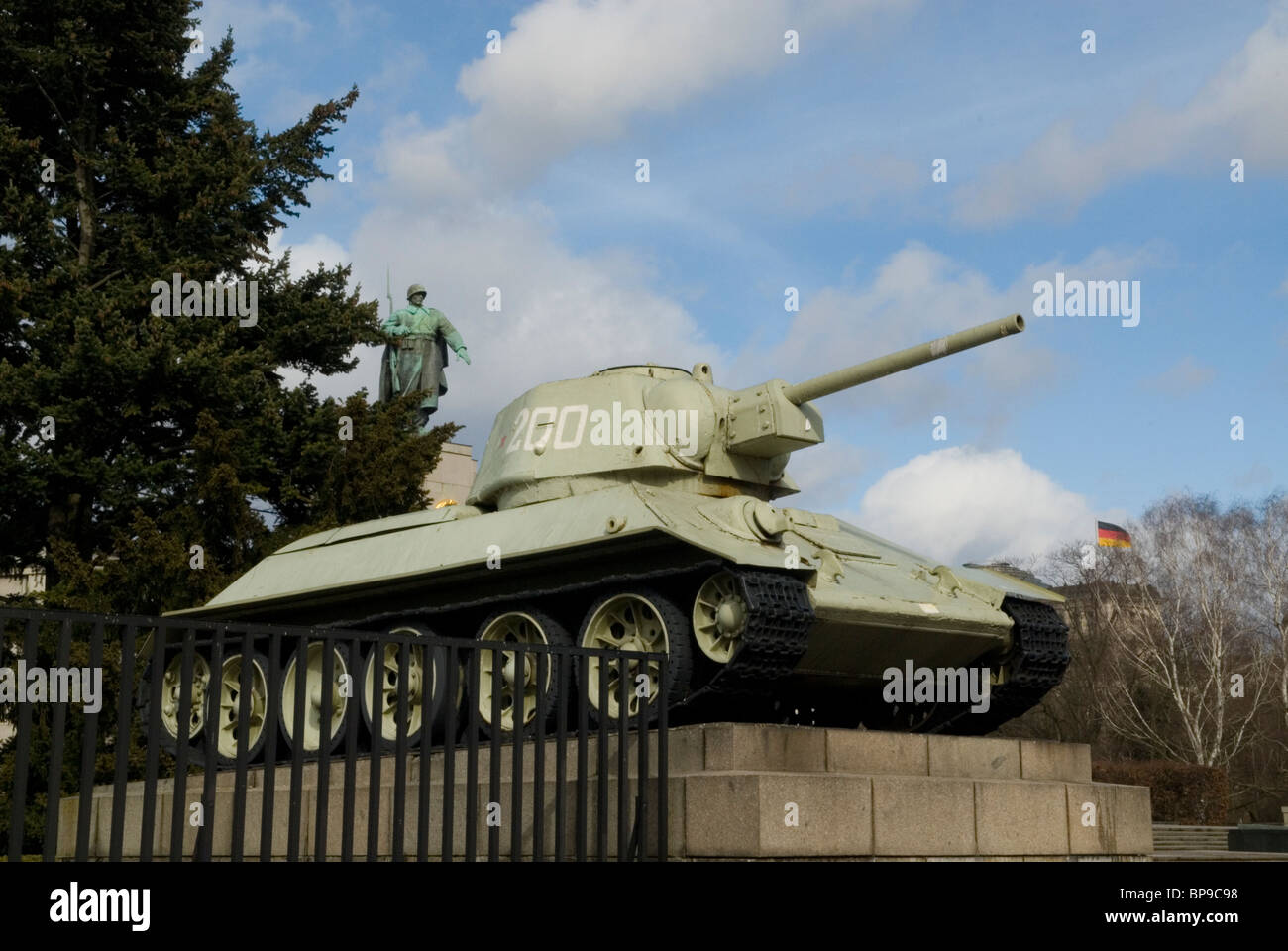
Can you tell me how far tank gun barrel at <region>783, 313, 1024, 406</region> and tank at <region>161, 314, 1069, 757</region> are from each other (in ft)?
0.07

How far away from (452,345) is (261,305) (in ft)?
17.2

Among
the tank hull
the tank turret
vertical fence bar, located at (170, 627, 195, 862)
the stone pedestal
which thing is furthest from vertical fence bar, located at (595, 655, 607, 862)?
the tank turret

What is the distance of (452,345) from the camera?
29.4 meters

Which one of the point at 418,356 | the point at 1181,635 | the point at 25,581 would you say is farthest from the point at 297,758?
the point at 1181,635

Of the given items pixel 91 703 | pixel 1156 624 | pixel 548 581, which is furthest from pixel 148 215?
pixel 1156 624

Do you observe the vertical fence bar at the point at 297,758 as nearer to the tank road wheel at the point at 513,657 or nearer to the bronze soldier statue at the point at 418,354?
the tank road wheel at the point at 513,657

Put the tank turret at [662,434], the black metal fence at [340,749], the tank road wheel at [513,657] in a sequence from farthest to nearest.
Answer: the tank turret at [662,434], the tank road wheel at [513,657], the black metal fence at [340,749]

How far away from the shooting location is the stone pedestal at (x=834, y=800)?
34.1ft

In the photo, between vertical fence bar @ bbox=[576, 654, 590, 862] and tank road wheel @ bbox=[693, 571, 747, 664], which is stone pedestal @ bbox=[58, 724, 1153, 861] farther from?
vertical fence bar @ bbox=[576, 654, 590, 862]

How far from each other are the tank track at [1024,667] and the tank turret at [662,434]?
103 inches

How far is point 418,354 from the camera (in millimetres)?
31219

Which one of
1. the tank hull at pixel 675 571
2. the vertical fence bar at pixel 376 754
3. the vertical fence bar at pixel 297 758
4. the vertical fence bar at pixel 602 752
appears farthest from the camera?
the tank hull at pixel 675 571

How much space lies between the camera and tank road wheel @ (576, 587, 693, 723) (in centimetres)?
1219

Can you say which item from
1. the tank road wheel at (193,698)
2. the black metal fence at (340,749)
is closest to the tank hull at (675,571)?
the black metal fence at (340,749)
